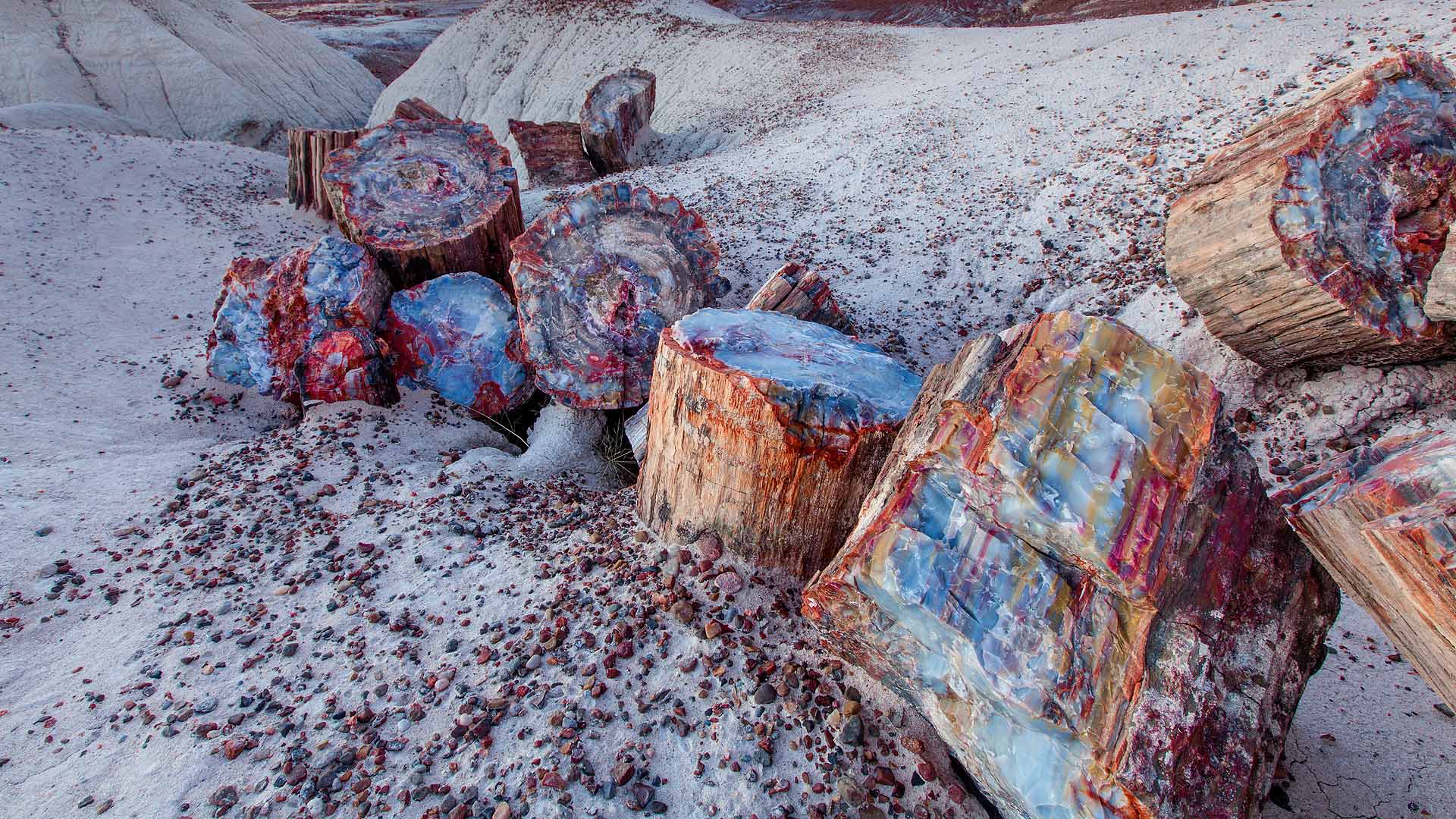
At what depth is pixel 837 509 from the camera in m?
1.94

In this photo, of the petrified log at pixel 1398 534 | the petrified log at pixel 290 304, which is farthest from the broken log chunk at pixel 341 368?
the petrified log at pixel 1398 534

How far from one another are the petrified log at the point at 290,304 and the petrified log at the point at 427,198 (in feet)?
0.65

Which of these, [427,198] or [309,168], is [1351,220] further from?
[309,168]

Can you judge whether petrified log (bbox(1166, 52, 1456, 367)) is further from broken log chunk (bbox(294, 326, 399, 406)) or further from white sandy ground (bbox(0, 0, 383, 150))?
white sandy ground (bbox(0, 0, 383, 150))

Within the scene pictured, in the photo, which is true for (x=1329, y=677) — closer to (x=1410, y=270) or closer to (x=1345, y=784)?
(x=1345, y=784)

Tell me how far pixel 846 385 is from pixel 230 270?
118 inches

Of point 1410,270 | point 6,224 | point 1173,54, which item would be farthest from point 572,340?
point 1173,54

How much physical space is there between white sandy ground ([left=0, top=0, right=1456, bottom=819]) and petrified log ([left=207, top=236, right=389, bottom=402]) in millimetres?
309

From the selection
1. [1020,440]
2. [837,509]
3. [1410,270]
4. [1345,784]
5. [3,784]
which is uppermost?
[1410,270]

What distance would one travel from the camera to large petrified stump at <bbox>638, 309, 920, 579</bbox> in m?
1.85

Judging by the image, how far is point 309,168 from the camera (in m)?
5.57

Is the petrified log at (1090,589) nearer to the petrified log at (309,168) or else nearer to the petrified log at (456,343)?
the petrified log at (456,343)

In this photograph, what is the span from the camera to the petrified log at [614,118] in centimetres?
741

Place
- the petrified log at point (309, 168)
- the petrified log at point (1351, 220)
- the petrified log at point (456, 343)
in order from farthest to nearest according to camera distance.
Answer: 1. the petrified log at point (309, 168)
2. the petrified log at point (456, 343)
3. the petrified log at point (1351, 220)
